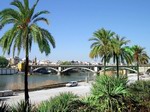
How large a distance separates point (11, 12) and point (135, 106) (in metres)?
11.2

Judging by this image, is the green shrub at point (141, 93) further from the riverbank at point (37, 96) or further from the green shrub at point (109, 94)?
the riverbank at point (37, 96)

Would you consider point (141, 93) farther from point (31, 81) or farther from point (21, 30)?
point (31, 81)

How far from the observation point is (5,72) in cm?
17212

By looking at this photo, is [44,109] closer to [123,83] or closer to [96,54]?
[123,83]

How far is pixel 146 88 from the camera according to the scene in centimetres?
2289

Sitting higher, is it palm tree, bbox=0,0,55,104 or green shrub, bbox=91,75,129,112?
palm tree, bbox=0,0,55,104

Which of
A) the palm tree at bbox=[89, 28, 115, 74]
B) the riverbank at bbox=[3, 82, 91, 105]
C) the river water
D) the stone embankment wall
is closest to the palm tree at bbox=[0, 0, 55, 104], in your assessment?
the riverbank at bbox=[3, 82, 91, 105]

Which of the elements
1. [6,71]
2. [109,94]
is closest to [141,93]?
[109,94]

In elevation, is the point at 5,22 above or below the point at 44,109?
above

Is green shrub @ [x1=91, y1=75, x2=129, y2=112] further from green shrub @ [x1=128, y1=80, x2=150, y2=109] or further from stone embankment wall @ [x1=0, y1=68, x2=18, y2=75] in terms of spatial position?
stone embankment wall @ [x1=0, y1=68, x2=18, y2=75]

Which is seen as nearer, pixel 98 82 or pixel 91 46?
pixel 98 82

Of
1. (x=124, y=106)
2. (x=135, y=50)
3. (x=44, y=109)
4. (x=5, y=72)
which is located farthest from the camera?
(x=5, y=72)

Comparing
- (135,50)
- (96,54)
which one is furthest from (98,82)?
(135,50)

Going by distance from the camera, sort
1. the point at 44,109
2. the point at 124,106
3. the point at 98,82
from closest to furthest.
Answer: the point at 44,109 → the point at 124,106 → the point at 98,82
